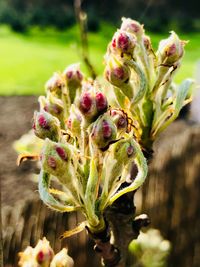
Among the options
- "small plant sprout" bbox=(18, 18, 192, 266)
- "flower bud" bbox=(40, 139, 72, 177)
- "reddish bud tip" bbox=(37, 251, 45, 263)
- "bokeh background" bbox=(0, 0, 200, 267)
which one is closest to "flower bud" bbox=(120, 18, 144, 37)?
"small plant sprout" bbox=(18, 18, 192, 266)

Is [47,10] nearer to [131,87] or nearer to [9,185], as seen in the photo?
[9,185]

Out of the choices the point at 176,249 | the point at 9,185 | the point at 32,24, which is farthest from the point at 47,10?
the point at 176,249

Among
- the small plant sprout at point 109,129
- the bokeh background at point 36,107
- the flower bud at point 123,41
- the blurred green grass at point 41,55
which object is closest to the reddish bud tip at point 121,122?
the small plant sprout at point 109,129

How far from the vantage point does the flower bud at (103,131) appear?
772 millimetres

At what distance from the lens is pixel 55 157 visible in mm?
768

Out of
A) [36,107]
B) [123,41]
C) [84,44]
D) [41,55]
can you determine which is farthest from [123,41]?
[41,55]

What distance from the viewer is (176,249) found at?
7.63ft

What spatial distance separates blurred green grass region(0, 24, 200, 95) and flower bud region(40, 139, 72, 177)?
19.2 ft

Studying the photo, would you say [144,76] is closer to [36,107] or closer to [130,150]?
[130,150]

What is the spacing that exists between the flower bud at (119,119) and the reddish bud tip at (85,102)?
0.15 feet

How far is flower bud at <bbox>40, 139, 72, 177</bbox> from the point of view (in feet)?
2.53

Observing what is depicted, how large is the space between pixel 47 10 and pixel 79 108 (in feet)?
30.1

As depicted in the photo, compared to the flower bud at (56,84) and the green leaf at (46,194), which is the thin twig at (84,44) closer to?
the flower bud at (56,84)

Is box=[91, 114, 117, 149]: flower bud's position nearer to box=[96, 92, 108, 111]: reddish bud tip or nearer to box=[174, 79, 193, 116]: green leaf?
box=[96, 92, 108, 111]: reddish bud tip
